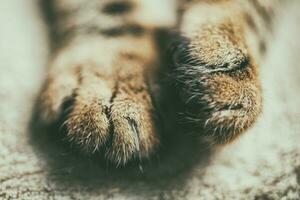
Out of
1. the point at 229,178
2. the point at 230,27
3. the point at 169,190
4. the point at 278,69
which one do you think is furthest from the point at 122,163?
the point at 278,69

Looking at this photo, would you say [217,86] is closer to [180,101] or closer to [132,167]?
[180,101]

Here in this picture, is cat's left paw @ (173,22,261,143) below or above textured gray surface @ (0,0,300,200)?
above

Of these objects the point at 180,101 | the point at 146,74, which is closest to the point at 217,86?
the point at 180,101

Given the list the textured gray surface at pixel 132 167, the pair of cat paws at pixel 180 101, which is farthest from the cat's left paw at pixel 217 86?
the textured gray surface at pixel 132 167

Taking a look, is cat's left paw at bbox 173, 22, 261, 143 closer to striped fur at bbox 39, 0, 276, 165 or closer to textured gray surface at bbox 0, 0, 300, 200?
striped fur at bbox 39, 0, 276, 165

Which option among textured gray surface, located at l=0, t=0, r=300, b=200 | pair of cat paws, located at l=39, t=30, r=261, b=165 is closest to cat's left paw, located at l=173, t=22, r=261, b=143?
pair of cat paws, located at l=39, t=30, r=261, b=165

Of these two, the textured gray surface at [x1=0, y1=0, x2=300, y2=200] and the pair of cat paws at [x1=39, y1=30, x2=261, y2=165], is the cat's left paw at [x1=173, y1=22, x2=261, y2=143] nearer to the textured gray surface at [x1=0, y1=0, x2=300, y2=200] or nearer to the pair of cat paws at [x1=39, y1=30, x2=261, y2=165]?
the pair of cat paws at [x1=39, y1=30, x2=261, y2=165]

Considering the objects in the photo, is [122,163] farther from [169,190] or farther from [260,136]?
[260,136]
